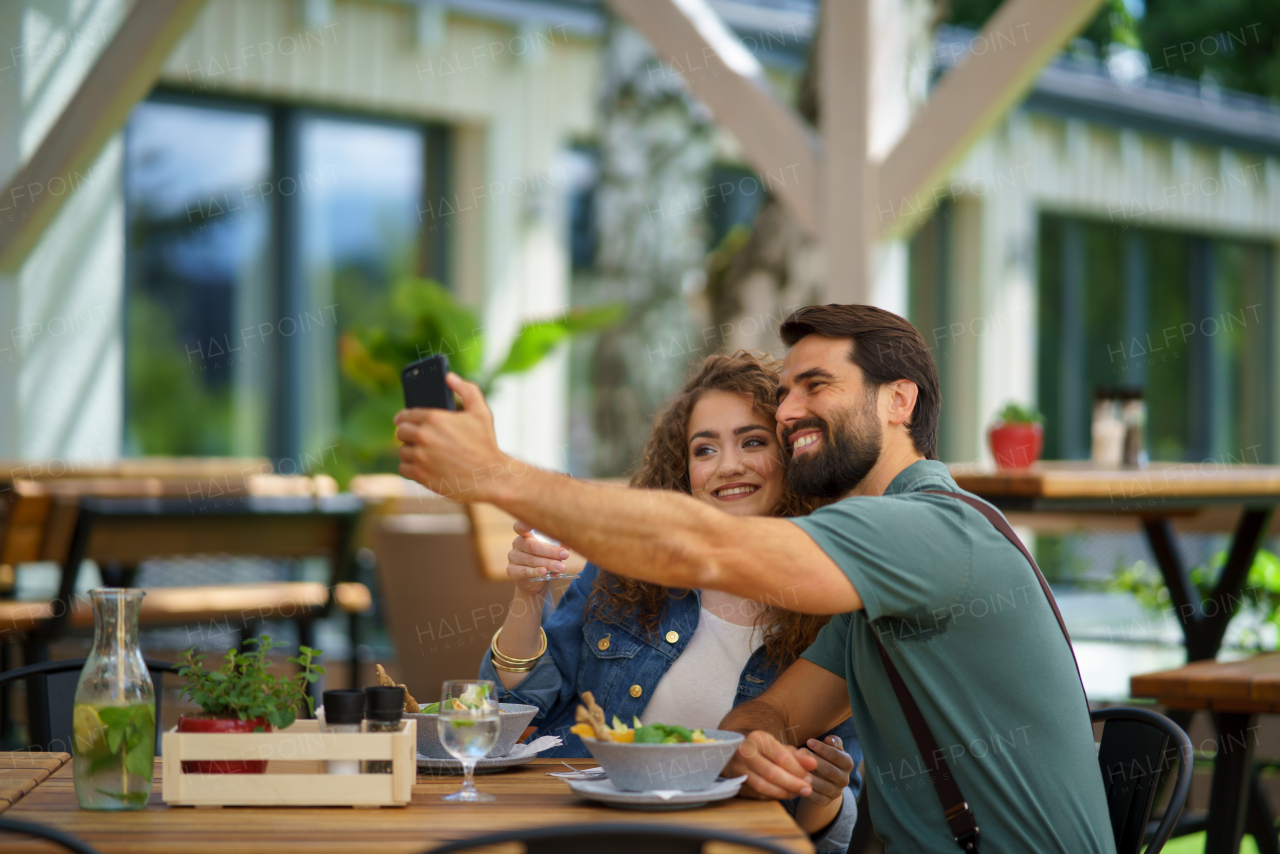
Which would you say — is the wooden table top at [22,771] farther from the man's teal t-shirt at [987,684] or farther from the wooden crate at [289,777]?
the man's teal t-shirt at [987,684]

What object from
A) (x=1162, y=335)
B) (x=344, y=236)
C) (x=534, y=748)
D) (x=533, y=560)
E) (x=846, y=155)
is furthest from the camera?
(x=1162, y=335)

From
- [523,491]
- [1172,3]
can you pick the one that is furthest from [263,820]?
[1172,3]

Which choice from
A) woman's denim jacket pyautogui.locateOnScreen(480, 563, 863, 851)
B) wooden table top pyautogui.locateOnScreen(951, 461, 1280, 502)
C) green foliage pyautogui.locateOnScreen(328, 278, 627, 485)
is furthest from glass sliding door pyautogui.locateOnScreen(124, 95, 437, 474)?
woman's denim jacket pyautogui.locateOnScreen(480, 563, 863, 851)

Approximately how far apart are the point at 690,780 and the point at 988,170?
340 inches

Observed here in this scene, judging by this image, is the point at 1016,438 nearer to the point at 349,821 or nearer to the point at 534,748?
the point at 534,748

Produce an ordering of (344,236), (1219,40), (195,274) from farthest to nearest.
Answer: (1219,40) < (344,236) < (195,274)

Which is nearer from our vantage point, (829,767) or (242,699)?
(242,699)

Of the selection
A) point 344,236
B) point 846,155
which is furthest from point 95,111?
point 846,155

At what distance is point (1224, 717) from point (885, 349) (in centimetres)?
154

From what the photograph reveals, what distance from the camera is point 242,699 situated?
1.77 metres

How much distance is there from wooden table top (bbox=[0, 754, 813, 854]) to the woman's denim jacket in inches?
18.9

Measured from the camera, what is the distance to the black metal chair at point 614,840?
4.26ft

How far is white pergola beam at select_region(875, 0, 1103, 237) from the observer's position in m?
3.49

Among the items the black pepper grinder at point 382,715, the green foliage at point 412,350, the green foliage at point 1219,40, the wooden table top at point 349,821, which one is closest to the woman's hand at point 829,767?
the wooden table top at point 349,821
